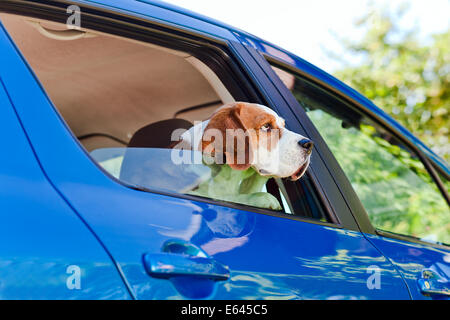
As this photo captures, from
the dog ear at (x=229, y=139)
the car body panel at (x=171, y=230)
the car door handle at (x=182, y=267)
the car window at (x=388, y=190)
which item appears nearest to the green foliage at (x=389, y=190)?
the car window at (x=388, y=190)

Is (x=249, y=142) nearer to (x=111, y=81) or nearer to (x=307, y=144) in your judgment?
(x=307, y=144)

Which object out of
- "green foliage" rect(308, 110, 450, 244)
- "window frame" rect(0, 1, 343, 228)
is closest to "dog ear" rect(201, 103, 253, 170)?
"window frame" rect(0, 1, 343, 228)

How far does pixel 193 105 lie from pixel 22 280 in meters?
2.25

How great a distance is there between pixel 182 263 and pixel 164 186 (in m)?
0.68

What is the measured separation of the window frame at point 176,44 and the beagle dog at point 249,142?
3.1 inches

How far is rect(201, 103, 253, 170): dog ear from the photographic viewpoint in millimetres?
1918

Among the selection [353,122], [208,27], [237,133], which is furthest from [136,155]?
[353,122]

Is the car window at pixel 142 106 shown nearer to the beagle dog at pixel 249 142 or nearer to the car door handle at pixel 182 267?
the beagle dog at pixel 249 142

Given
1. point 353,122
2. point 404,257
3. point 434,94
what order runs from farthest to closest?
point 434,94 < point 353,122 < point 404,257

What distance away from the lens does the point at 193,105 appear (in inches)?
124

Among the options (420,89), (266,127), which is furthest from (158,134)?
(420,89)

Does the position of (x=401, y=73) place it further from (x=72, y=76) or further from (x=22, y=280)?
(x=22, y=280)

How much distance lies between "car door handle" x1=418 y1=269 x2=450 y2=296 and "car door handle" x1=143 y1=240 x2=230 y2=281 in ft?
3.38

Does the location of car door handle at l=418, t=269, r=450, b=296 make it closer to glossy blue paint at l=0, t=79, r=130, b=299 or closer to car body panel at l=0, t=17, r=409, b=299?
car body panel at l=0, t=17, r=409, b=299
